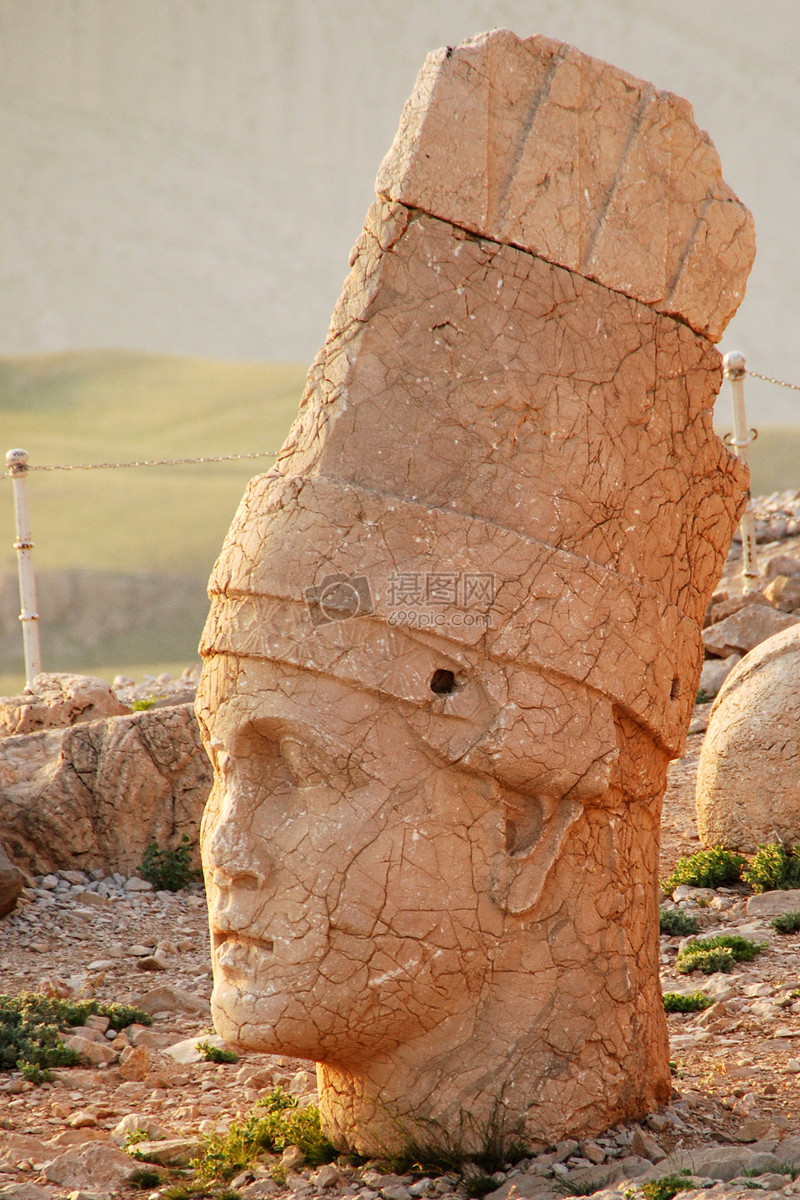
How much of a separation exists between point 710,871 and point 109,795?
10.7 feet

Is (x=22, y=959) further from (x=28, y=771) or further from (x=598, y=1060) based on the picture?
(x=598, y=1060)

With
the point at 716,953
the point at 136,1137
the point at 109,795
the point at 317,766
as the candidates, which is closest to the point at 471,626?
the point at 317,766

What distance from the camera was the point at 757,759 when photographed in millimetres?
6168

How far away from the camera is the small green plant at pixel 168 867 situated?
6.84 metres

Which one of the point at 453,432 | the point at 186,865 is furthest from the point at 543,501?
the point at 186,865

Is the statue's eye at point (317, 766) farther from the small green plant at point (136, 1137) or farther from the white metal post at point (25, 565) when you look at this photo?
the white metal post at point (25, 565)

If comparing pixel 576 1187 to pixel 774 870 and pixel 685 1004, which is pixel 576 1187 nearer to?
pixel 685 1004

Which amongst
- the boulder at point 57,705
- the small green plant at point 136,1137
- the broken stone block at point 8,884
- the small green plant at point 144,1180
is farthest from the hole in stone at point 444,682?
the boulder at point 57,705

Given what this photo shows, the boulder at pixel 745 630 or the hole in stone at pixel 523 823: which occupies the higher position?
the boulder at pixel 745 630

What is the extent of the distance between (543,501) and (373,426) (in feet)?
1.65

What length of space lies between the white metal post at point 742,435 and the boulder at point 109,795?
15.2 feet

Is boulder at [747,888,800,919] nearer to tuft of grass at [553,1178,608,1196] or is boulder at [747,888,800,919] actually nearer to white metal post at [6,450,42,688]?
tuft of grass at [553,1178,608,1196]

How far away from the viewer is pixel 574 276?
3.39m

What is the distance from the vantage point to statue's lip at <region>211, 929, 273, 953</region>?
3244mm
